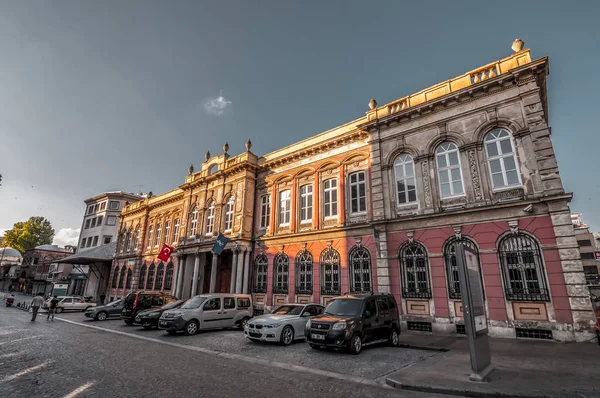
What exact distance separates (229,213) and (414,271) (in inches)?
588

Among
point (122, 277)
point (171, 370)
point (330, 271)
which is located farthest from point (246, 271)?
point (122, 277)

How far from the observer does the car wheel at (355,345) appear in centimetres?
916

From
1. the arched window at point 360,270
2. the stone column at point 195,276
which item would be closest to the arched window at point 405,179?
the arched window at point 360,270

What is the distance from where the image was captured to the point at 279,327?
1085 cm

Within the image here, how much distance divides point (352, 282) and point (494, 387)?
10.7m

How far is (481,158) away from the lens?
13656 mm

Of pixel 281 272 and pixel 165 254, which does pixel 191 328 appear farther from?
pixel 165 254

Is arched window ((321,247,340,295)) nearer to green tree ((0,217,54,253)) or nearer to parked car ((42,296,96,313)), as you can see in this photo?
parked car ((42,296,96,313))

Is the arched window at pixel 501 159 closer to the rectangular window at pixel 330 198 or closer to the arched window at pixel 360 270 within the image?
the arched window at pixel 360 270

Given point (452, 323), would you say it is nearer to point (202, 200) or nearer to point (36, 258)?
point (202, 200)

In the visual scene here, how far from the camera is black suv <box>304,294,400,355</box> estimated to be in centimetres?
923

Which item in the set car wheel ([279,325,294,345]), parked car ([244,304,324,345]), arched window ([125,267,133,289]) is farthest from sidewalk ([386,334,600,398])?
arched window ([125,267,133,289])

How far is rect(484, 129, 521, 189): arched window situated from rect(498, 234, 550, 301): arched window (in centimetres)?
245

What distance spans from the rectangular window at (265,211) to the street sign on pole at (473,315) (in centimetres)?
1615
